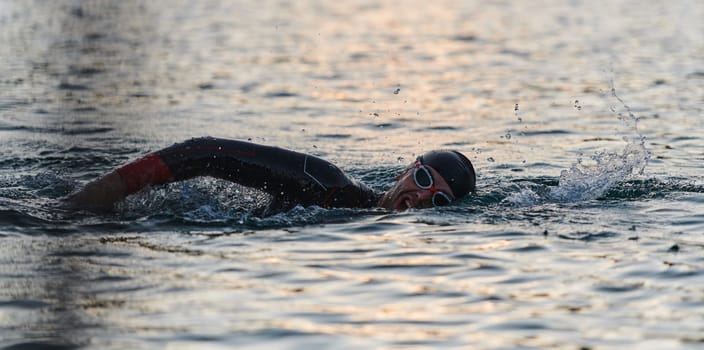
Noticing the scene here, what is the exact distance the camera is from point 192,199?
8875mm

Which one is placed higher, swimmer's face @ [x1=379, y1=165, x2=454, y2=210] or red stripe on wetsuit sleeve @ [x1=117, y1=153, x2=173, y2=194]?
red stripe on wetsuit sleeve @ [x1=117, y1=153, x2=173, y2=194]

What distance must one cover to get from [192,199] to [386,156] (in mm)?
3908

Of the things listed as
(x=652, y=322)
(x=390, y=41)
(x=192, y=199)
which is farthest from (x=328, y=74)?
(x=652, y=322)

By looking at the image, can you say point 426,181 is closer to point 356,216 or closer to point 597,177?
point 356,216

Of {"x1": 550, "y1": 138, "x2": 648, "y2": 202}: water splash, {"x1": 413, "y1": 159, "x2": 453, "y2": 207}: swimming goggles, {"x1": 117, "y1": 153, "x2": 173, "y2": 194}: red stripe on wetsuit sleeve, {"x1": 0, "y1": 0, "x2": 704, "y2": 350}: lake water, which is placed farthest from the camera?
{"x1": 550, "y1": 138, "x2": 648, "y2": 202}: water splash

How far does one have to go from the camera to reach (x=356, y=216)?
8.55 m

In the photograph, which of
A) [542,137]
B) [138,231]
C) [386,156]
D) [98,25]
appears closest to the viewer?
[98,25]

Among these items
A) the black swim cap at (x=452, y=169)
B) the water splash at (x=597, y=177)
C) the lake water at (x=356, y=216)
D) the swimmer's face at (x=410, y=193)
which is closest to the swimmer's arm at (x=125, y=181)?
the lake water at (x=356, y=216)

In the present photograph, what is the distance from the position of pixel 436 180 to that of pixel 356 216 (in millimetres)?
669

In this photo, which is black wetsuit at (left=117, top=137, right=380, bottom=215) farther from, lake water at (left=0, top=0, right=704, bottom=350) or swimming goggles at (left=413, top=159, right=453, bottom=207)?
swimming goggles at (left=413, top=159, right=453, bottom=207)

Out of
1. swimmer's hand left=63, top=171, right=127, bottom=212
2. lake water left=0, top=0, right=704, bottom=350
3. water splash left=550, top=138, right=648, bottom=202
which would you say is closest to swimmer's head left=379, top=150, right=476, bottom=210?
lake water left=0, top=0, right=704, bottom=350

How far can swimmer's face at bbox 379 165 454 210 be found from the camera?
846 cm

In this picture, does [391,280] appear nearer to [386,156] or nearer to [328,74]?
[386,156]

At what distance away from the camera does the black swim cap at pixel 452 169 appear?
8445 millimetres
